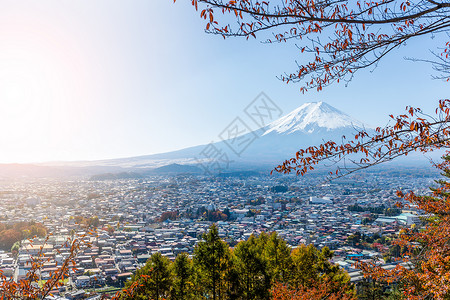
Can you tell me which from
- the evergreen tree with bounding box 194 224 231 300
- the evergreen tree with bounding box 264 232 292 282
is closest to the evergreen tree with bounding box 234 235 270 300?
the evergreen tree with bounding box 264 232 292 282

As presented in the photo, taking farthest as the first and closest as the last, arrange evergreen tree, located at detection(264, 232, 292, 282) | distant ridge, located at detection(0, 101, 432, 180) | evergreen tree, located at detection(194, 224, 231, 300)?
distant ridge, located at detection(0, 101, 432, 180), evergreen tree, located at detection(264, 232, 292, 282), evergreen tree, located at detection(194, 224, 231, 300)

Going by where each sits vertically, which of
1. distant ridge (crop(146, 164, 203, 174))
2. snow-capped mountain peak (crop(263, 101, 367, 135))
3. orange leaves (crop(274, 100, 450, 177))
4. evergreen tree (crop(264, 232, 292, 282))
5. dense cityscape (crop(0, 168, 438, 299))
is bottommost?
dense cityscape (crop(0, 168, 438, 299))

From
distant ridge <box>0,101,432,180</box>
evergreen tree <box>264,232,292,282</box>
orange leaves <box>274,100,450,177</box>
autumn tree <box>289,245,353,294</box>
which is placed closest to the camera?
orange leaves <box>274,100,450,177</box>

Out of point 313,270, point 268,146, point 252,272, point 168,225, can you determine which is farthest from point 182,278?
point 268,146

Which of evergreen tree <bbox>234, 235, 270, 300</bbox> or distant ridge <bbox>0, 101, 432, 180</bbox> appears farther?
distant ridge <bbox>0, 101, 432, 180</bbox>

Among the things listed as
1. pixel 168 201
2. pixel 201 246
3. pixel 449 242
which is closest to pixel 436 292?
pixel 449 242

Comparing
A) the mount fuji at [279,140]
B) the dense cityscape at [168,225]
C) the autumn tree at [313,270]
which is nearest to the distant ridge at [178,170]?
the mount fuji at [279,140]

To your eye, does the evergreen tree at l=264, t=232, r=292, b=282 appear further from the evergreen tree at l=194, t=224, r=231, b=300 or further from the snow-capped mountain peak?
the snow-capped mountain peak
